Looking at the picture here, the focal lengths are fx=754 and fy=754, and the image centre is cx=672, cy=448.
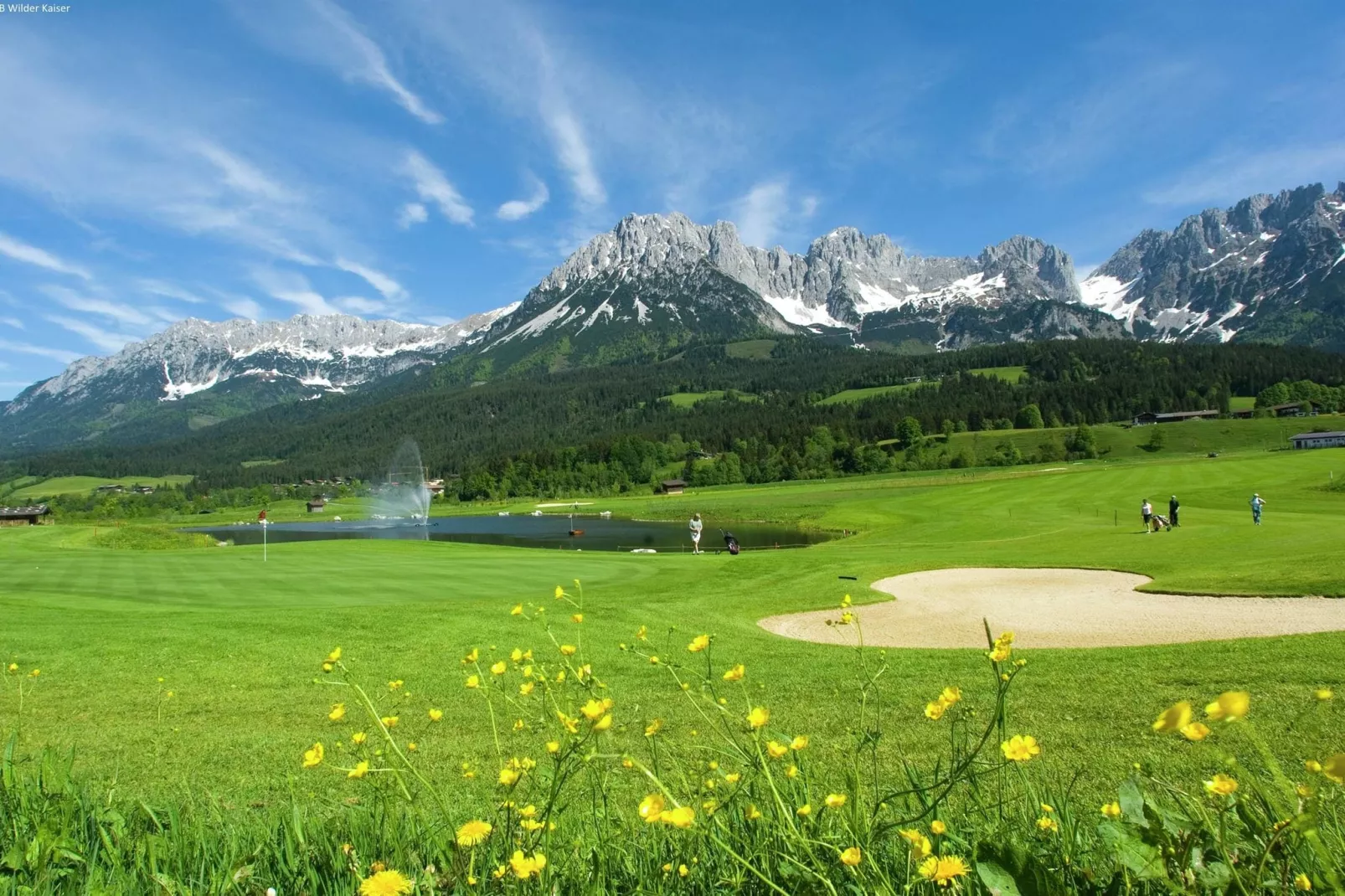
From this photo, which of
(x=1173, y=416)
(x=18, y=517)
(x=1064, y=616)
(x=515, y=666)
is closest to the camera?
(x=515, y=666)

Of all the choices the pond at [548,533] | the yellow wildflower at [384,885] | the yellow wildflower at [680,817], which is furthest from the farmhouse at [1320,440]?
the yellow wildflower at [384,885]

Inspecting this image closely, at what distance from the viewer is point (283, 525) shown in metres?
121

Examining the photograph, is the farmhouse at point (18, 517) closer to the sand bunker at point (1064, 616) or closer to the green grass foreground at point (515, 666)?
the green grass foreground at point (515, 666)

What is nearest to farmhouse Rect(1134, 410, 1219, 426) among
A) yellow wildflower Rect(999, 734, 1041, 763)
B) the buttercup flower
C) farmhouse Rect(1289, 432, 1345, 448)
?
farmhouse Rect(1289, 432, 1345, 448)

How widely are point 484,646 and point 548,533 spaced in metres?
67.4

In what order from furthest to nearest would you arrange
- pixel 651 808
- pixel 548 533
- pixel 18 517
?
pixel 18 517
pixel 548 533
pixel 651 808

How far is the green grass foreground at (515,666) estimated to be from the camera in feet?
19.7

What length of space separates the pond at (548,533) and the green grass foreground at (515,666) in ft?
86.7

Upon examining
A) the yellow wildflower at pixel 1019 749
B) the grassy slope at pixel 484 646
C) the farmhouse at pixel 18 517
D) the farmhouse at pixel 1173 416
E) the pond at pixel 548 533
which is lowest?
the pond at pixel 548 533

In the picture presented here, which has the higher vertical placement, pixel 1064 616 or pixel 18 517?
pixel 1064 616

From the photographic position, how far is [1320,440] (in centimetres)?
10994

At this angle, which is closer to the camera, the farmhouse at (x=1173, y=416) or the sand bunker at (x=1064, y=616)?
the sand bunker at (x=1064, y=616)

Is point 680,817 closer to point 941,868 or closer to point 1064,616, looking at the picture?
point 941,868

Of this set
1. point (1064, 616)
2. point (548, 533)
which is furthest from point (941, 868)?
point (548, 533)
